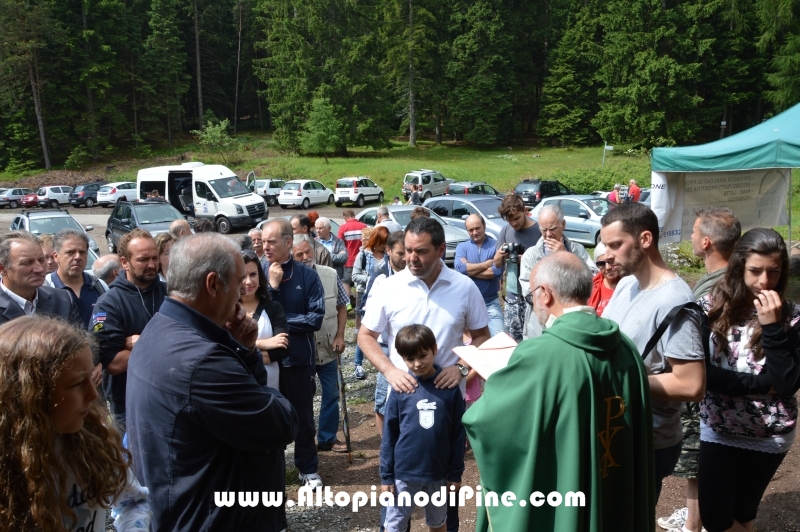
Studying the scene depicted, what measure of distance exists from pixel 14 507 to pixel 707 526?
317 centimetres

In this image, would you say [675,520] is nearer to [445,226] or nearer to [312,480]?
[312,480]

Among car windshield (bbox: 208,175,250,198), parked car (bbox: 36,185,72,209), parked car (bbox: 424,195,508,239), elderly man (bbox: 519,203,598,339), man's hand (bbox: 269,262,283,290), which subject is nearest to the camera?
man's hand (bbox: 269,262,283,290)

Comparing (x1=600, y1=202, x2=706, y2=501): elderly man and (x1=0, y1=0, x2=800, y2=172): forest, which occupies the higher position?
(x1=0, y1=0, x2=800, y2=172): forest

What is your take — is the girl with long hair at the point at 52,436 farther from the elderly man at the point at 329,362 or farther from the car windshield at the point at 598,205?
the car windshield at the point at 598,205

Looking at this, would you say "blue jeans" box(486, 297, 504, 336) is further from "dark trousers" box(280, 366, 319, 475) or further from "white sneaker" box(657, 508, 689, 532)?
"white sneaker" box(657, 508, 689, 532)

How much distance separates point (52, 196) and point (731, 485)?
43440 millimetres

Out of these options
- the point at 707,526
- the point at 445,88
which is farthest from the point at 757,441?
the point at 445,88

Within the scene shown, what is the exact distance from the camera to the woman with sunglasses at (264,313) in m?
4.40

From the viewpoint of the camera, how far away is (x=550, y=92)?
182ft

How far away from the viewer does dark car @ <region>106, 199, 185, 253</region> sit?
20.0 meters

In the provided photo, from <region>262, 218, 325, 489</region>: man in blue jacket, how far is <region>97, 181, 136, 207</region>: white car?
35.6 metres

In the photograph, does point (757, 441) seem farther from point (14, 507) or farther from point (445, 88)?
point (445, 88)

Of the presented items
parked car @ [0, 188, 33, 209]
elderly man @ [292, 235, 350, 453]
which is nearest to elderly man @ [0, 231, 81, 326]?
elderly man @ [292, 235, 350, 453]

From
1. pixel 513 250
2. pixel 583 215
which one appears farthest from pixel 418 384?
pixel 583 215
